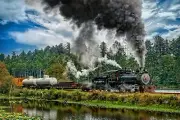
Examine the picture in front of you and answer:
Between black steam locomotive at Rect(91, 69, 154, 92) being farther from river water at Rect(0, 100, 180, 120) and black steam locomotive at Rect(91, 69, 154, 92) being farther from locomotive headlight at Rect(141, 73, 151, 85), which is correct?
river water at Rect(0, 100, 180, 120)

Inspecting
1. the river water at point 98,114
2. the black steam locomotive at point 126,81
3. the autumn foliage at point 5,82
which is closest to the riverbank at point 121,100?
the river water at point 98,114

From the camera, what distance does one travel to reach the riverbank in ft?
179

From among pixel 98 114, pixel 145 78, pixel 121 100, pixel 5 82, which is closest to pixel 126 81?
pixel 145 78

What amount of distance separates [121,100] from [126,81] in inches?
277

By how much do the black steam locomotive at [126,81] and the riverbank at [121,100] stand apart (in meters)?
4.82

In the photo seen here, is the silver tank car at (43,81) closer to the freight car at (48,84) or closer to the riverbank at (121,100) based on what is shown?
the freight car at (48,84)

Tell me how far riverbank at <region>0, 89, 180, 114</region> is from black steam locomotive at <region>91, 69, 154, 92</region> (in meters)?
4.82

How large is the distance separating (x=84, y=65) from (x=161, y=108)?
94.4 m

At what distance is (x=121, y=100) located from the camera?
62719 mm

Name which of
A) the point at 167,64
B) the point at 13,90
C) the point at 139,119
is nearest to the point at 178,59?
the point at 167,64

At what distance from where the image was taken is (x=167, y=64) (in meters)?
137

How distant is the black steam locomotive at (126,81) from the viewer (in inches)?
2596

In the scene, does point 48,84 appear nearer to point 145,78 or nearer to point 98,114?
point 145,78

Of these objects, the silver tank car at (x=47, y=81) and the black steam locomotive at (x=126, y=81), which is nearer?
the black steam locomotive at (x=126, y=81)
